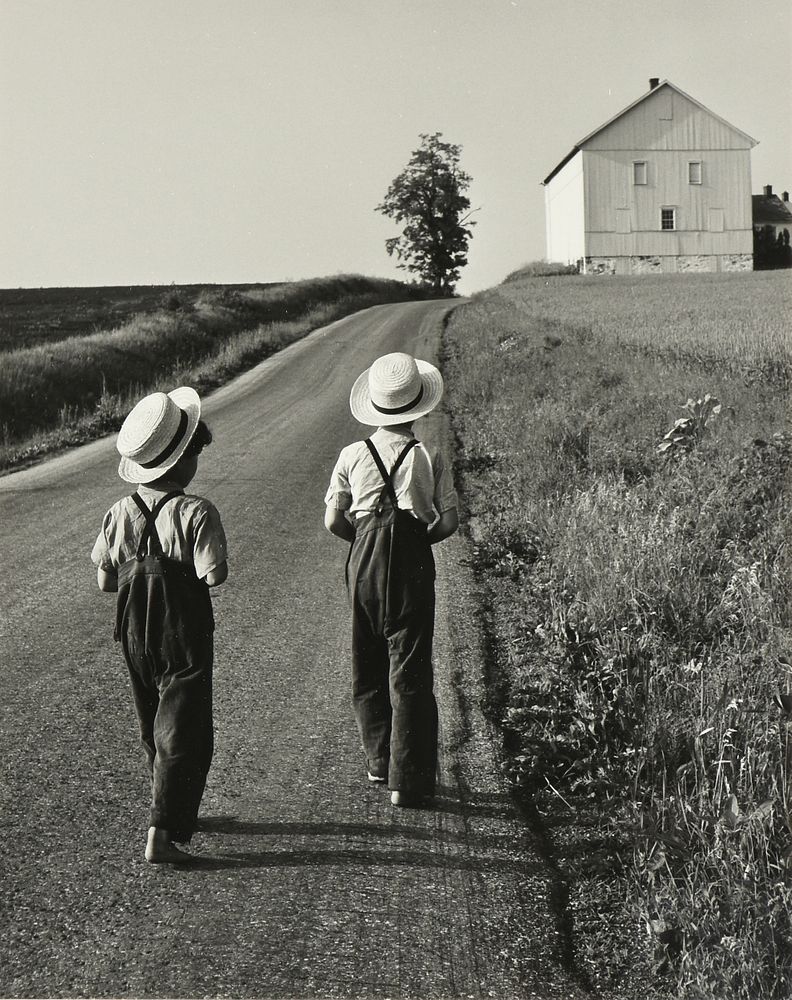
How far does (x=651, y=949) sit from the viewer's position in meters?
3.07

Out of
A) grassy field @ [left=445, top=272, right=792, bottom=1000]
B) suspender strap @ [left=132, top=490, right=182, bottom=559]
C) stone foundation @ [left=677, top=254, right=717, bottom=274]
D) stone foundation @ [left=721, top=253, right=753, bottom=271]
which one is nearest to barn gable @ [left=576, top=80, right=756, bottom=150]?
stone foundation @ [left=677, top=254, right=717, bottom=274]

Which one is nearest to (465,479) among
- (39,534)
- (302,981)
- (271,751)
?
(39,534)

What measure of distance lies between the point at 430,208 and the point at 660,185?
2313 cm

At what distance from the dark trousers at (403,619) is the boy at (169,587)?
0.68 m

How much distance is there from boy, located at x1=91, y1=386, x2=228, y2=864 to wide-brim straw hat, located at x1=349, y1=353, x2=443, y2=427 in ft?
2.83

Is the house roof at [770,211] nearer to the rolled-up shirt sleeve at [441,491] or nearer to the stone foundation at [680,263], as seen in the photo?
the stone foundation at [680,263]

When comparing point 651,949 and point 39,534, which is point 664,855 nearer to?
point 651,949

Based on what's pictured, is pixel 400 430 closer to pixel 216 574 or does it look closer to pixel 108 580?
pixel 216 574

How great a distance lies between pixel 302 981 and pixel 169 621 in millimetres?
1395

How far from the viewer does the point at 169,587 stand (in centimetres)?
378

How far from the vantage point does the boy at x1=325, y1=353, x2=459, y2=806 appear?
4191 millimetres

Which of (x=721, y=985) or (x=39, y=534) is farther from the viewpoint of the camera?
(x=39, y=534)

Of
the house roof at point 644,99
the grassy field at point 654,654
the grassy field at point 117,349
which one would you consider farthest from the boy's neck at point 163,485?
the house roof at point 644,99

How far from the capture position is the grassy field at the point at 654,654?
3.16m
